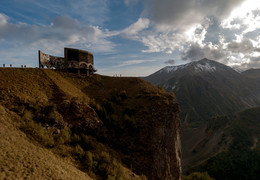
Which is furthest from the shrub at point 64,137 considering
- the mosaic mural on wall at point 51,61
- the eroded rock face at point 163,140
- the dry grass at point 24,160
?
the mosaic mural on wall at point 51,61

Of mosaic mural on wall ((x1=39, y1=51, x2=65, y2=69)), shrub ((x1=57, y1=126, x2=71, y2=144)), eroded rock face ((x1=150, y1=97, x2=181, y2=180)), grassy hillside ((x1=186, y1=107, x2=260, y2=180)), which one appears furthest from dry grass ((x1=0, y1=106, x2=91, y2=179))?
grassy hillside ((x1=186, y1=107, x2=260, y2=180))

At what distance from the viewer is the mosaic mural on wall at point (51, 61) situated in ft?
65.1

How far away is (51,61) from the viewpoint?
2134 cm

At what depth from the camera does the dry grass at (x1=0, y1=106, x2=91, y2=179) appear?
21.6 feet

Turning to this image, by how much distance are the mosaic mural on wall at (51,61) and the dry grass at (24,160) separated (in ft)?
40.5

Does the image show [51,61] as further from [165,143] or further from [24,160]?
[165,143]

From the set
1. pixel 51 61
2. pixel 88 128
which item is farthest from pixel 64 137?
pixel 51 61

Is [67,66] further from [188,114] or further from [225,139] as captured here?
[188,114]

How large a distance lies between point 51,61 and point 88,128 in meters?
14.9

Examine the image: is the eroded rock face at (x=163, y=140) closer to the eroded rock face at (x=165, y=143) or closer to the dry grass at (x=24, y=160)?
the eroded rock face at (x=165, y=143)

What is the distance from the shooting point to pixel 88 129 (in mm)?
13344

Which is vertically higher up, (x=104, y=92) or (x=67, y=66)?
(x=67, y=66)

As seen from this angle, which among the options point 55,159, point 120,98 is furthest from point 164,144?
point 55,159

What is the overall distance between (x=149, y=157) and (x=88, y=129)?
23.9ft
